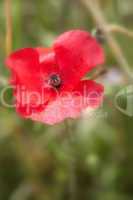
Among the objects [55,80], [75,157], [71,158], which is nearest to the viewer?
[55,80]

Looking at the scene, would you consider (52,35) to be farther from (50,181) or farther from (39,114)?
(39,114)

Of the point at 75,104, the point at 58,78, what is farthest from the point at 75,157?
the point at 75,104

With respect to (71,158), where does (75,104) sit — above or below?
above

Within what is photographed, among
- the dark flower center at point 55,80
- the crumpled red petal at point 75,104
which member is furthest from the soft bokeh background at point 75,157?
the crumpled red petal at point 75,104

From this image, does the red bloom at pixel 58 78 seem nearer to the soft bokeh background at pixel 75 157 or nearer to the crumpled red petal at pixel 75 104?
the crumpled red petal at pixel 75 104

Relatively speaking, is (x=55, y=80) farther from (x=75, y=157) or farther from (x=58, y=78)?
(x=75, y=157)

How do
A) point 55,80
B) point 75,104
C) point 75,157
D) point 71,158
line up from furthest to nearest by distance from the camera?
1. point 75,157
2. point 71,158
3. point 55,80
4. point 75,104

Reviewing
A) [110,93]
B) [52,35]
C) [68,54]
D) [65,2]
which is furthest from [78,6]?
[68,54]
